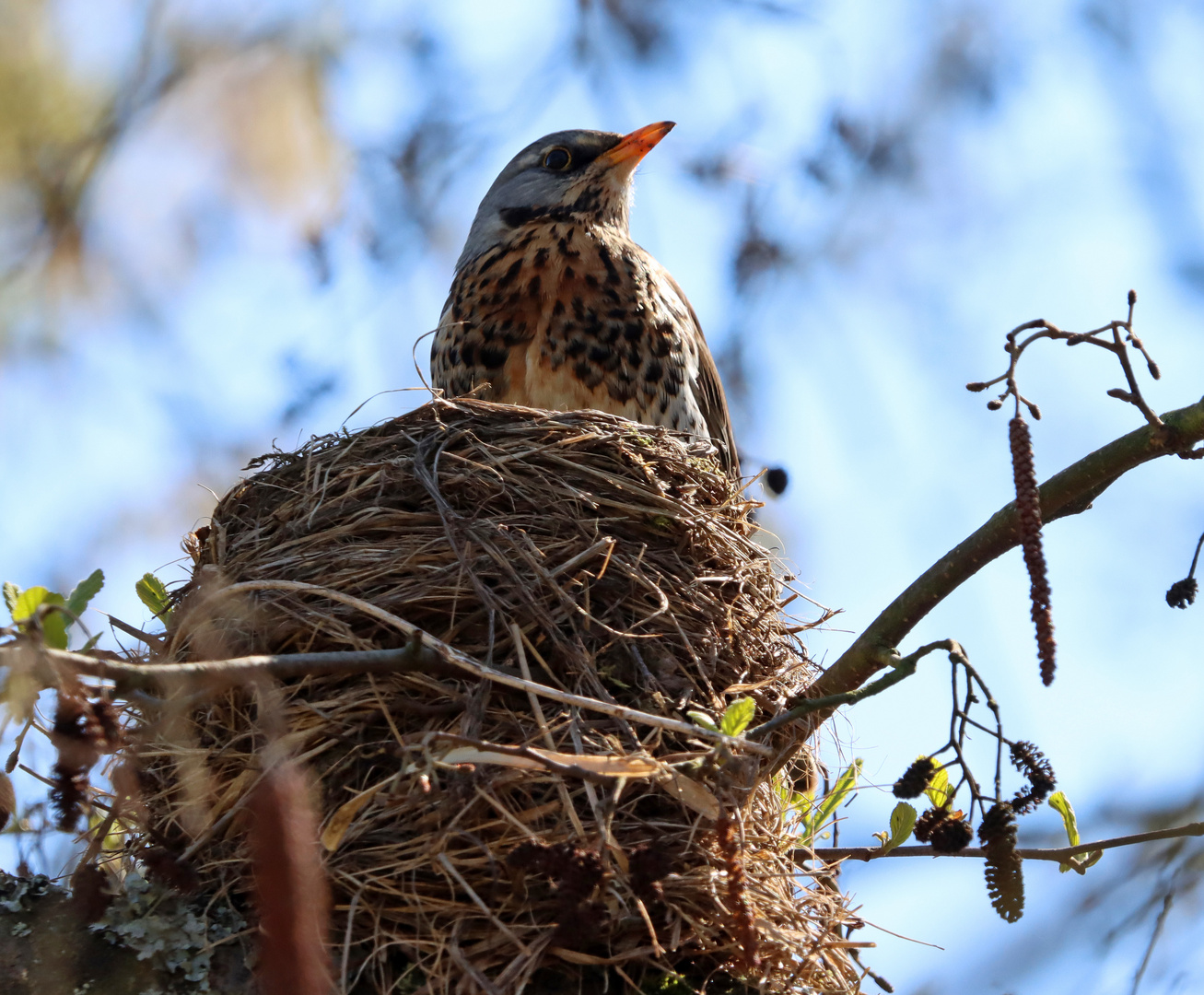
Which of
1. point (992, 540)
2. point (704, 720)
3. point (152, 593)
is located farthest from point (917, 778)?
point (152, 593)

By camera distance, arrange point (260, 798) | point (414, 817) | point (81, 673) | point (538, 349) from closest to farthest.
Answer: point (260, 798)
point (81, 673)
point (414, 817)
point (538, 349)

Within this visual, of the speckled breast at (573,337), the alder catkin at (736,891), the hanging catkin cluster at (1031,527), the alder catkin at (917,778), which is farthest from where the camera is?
the speckled breast at (573,337)

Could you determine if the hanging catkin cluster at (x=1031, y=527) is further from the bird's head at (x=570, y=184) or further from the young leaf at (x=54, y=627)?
the bird's head at (x=570, y=184)

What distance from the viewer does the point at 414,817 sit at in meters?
2.62

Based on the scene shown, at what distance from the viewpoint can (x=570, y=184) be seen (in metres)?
5.14

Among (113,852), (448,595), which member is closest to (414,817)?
(448,595)

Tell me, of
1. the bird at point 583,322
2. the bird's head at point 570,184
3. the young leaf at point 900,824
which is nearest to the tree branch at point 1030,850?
the young leaf at point 900,824

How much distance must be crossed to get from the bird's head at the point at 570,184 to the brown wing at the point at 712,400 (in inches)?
17.3

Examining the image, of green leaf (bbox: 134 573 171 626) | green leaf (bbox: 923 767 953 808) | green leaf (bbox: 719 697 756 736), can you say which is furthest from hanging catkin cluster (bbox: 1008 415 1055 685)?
green leaf (bbox: 134 573 171 626)

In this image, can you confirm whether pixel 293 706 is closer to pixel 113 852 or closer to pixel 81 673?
pixel 113 852

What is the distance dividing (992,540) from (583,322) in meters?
1.95

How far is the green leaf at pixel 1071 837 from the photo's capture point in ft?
10.3

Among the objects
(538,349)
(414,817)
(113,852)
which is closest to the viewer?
(414,817)

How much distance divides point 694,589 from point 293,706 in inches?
41.6
